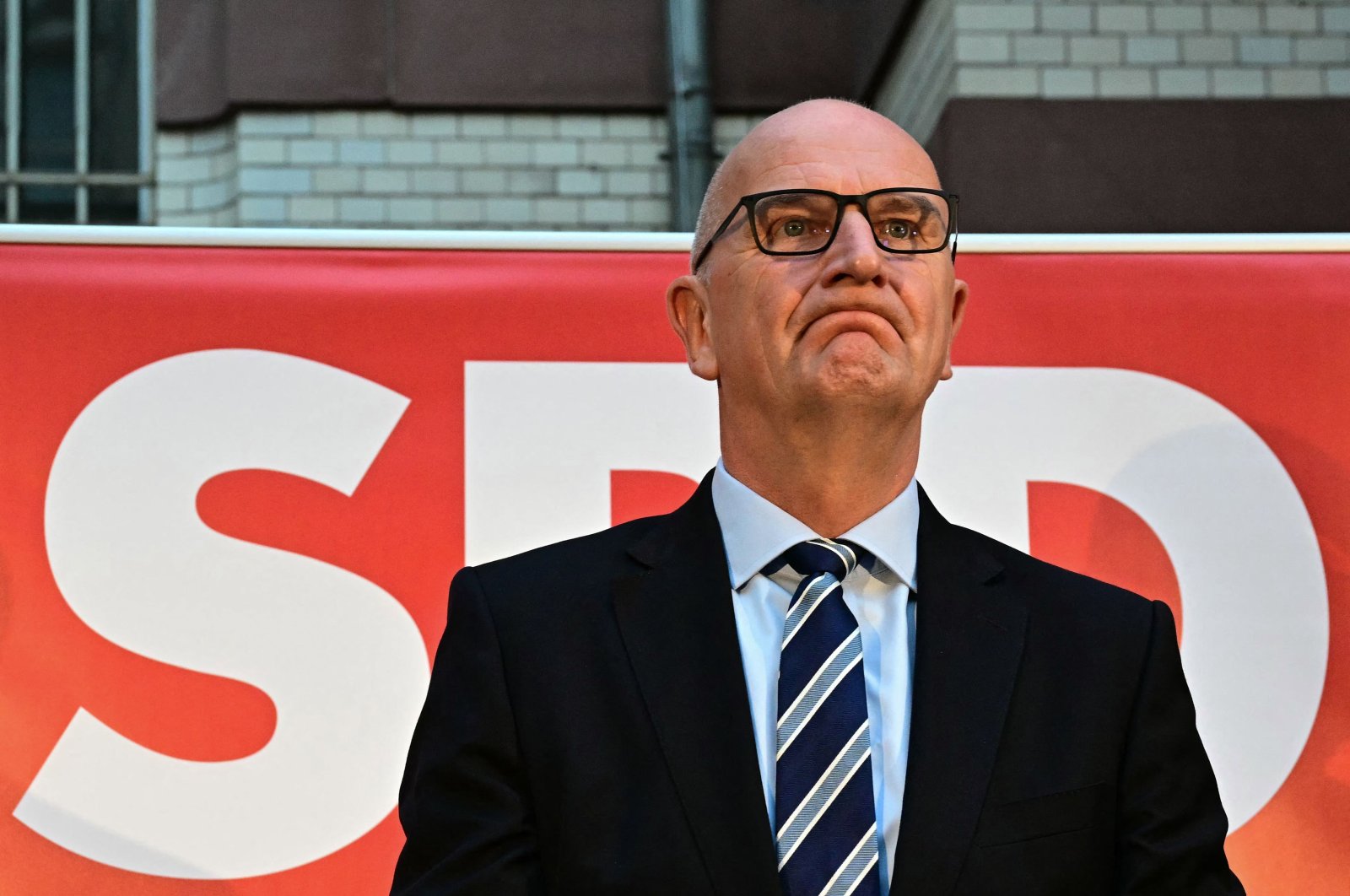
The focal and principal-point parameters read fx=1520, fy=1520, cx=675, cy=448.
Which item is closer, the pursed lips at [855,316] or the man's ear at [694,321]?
the pursed lips at [855,316]

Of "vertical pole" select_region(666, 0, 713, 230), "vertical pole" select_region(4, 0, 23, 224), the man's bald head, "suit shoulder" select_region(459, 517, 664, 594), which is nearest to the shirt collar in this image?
"suit shoulder" select_region(459, 517, 664, 594)

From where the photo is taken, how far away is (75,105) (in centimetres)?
727

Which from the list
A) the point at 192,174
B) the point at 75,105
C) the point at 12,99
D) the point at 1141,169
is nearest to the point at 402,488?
the point at 1141,169

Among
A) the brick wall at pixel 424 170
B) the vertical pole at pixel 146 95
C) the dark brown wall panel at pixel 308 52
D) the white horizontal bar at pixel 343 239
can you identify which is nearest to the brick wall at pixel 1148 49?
the brick wall at pixel 424 170

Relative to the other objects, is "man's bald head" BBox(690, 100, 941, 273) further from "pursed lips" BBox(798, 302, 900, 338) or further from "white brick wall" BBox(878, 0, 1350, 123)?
"white brick wall" BBox(878, 0, 1350, 123)

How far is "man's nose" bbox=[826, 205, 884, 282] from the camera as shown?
156 cm

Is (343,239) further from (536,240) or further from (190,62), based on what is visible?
(190,62)

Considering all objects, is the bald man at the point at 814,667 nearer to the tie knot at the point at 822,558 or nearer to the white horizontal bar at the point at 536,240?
the tie knot at the point at 822,558

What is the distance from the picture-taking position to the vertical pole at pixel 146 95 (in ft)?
23.5

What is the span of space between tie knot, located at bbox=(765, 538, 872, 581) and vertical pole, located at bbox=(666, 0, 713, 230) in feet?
16.9

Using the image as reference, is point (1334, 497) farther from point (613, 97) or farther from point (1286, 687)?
point (613, 97)

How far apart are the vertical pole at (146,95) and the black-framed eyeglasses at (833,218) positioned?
6107 mm

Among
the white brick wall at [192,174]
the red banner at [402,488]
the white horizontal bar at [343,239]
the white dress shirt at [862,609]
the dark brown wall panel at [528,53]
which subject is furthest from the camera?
the white brick wall at [192,174]

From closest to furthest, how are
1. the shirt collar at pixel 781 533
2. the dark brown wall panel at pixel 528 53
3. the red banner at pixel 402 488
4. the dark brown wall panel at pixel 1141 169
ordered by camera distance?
the shirt collar at pixel 781 533 → the red banner at pixel 402 488 → the dark brown wall panel at pixel 1141 169 → the dark brown wall panel at pixel 528 53
